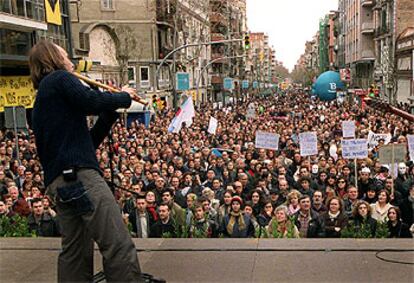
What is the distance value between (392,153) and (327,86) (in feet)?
153

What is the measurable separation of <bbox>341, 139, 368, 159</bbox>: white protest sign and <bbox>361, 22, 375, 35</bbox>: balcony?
185 ft

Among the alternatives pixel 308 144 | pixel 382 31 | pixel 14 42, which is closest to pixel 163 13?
pixel 382 31

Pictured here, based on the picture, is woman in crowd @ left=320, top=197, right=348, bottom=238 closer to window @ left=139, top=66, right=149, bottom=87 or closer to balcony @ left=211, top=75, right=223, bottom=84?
window @ left=139, top=66, right=149, bottom=87

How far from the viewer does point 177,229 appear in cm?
587

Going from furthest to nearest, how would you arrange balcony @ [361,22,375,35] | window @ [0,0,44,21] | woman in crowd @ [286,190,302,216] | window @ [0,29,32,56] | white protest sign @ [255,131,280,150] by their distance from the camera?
balcony @ [361,22,375,35] < window @ [0,29,32,56] < window @ [0,0,44,21] < white protest sign @ [255,131,280,150] < woman in crowd @ [286,190,302,216]

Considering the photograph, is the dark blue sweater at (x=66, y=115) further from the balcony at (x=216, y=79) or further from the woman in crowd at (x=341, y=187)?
the balcony at (x=216, y=79)

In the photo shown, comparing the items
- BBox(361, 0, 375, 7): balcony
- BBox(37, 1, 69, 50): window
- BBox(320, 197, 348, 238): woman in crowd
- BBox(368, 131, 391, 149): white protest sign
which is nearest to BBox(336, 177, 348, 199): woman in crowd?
BBox(320, 197, 348, 238): woman in crowd

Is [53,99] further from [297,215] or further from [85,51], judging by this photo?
[85,51]

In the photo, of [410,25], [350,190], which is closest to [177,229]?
[350,190]

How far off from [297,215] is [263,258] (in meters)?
2.83

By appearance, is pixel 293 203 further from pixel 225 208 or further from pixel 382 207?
pixel 382 207

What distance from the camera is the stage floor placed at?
4.15 m

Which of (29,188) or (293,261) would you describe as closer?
(293,261)

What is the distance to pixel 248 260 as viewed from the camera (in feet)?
14.8
